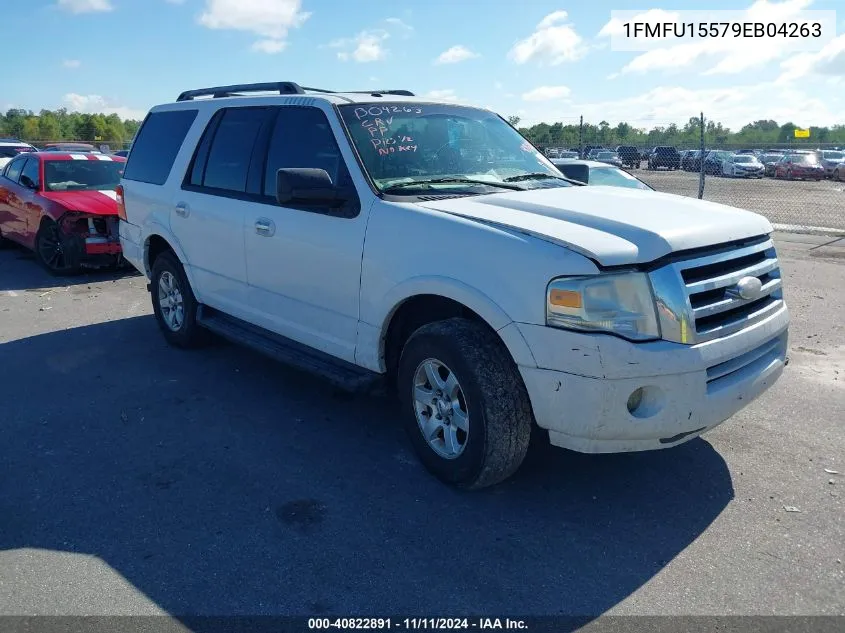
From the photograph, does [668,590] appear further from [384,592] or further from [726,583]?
[384,592]

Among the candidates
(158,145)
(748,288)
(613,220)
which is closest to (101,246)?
(158,145)

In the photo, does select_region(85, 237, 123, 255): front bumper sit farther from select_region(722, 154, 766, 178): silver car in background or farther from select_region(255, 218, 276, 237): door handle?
select_region(722, 154, 766, 178): silver car in background

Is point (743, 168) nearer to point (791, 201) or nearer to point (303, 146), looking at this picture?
point (791, 201)

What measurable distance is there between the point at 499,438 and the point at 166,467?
1.99 metres

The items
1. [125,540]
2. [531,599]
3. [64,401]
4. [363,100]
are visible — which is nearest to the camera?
[531,599]

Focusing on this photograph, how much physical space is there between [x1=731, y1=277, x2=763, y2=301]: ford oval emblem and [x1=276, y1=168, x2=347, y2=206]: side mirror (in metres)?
2.21

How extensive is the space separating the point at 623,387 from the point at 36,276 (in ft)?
30.2

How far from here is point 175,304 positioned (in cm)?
627

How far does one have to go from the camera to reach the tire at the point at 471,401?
340 cm

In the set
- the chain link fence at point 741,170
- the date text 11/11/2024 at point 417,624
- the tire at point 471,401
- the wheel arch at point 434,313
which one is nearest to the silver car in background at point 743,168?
the chain link fence at point 741,170

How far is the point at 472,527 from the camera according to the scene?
3.43 meters

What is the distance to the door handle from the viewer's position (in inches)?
184

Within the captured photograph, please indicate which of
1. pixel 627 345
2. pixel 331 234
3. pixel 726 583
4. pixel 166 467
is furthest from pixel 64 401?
pixel 726 583

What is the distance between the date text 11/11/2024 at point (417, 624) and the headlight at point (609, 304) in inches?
49.5
